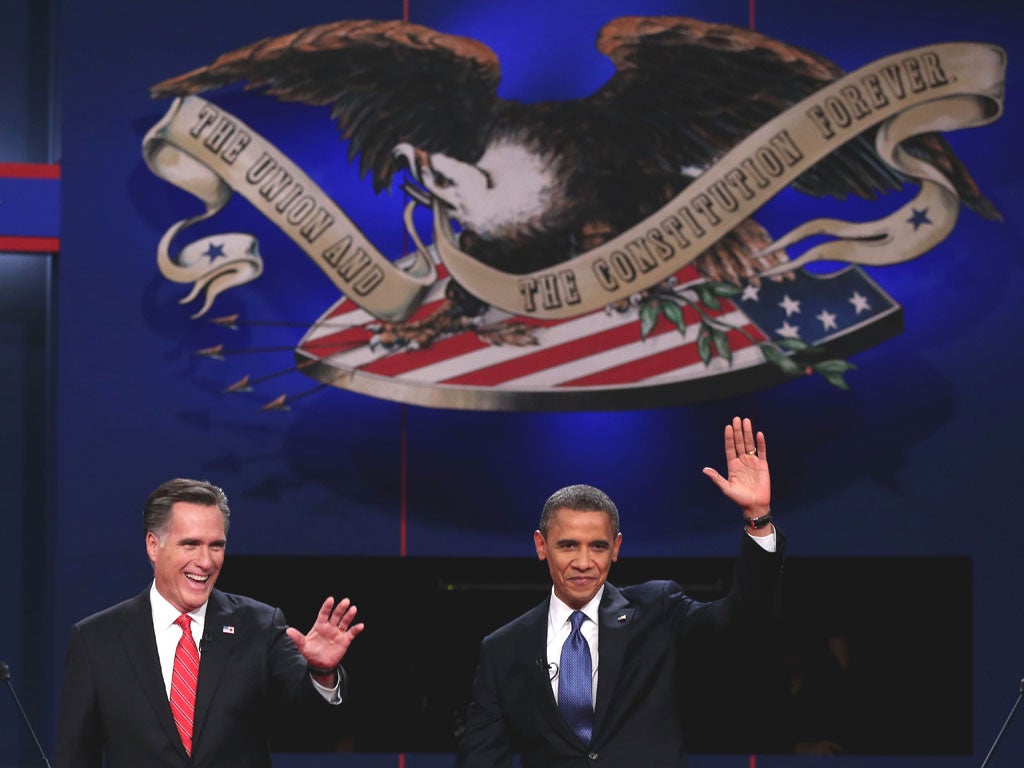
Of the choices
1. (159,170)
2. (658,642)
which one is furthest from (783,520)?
(159,170)

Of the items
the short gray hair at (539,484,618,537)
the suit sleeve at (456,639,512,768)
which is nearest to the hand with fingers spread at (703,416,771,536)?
the short gray hair at (539,484,618,537)

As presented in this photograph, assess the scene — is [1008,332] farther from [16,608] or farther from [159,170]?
[16,608]

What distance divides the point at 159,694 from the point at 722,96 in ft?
11.2

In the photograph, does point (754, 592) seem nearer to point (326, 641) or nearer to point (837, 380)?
point (326, 641)

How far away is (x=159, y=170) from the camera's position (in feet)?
17.7

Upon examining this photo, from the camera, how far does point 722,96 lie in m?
5.43

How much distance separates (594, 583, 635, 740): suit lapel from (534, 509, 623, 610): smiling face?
0.20 ft

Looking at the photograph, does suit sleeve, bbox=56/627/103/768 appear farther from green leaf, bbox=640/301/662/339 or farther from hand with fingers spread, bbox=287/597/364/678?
green leaf, bbox=640/301/662/339

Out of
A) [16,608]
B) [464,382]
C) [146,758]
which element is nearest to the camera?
[146,758]

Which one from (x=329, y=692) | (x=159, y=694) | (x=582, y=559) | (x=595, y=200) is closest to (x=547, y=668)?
(x=582, y=559)

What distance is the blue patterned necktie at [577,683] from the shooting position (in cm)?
304

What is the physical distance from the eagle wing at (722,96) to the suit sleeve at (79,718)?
3.16 m

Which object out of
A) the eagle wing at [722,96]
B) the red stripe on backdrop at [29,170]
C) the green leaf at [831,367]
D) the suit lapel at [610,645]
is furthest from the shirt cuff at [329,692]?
the red stripe on backdrop at [29,170]

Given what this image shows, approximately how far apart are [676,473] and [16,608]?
2777 millimetres
